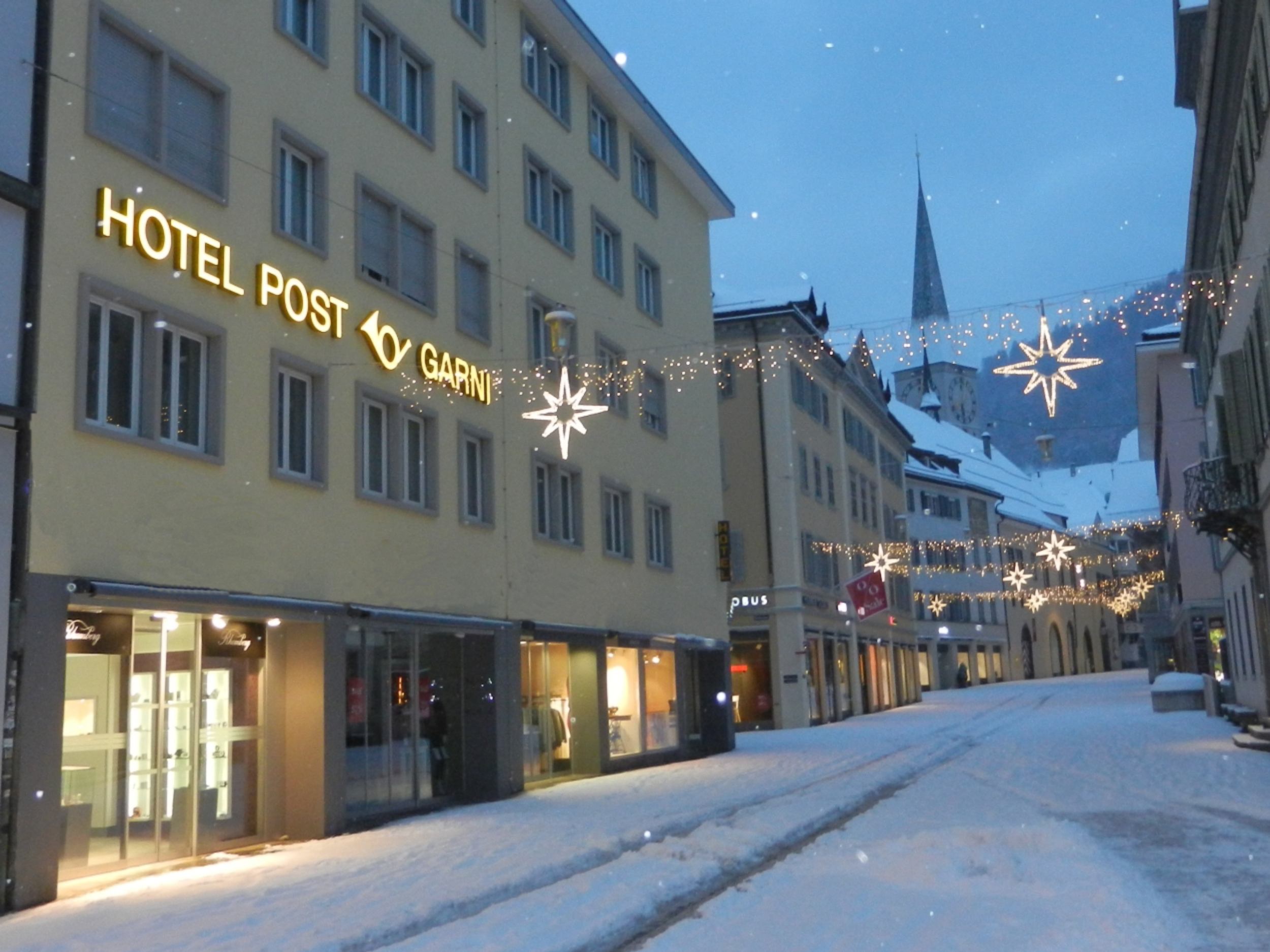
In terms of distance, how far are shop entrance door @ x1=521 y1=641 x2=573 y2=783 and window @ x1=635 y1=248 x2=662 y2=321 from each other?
859 centimetres

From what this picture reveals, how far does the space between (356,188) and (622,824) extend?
9039 mm

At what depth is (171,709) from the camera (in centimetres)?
1464

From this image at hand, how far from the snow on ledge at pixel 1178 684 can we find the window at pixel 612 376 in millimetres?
19359

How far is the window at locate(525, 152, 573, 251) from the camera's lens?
24500mm

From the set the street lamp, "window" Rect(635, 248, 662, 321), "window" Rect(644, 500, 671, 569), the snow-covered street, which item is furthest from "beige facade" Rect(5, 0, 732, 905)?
the street lamp

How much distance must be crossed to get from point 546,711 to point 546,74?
38.2 ft

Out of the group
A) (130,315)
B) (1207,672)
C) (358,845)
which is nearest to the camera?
(130,315)

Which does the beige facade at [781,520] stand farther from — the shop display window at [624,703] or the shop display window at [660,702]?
the shop display window at [624,703]

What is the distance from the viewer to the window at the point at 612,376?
26.5 m

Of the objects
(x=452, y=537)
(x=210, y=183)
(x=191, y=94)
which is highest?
(x=191, y=94)

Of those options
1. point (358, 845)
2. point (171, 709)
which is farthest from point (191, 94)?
point (358, 845)

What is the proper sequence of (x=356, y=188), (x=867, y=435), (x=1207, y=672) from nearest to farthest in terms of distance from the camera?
(x=356, y=188) → (x=1207, y=672) → (x=867, y=435)

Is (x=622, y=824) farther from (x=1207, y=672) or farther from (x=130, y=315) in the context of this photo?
(x=1207, y=672)

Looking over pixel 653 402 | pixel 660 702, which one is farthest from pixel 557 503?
pixel 660 702
